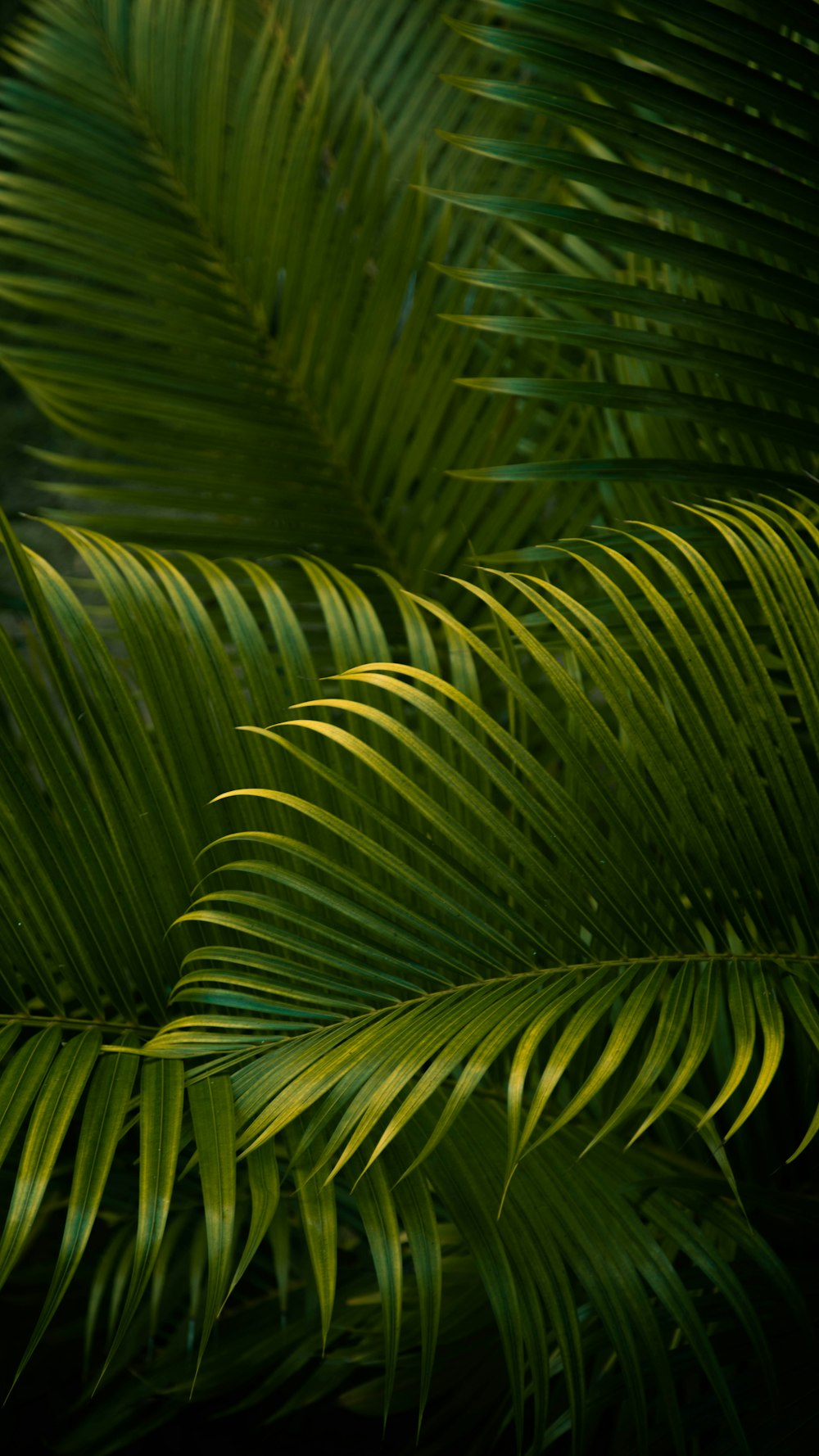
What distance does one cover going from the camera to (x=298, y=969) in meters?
0.53

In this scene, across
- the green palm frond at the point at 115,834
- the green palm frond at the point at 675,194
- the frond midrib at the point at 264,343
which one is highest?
the green palm frond at the point at 675,194

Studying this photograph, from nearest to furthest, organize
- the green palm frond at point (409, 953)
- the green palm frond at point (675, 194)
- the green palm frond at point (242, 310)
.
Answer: the green palm frond at point (409, 953)
the green palm frond at point (675, 194)
the green palm frond at point (242, 310)

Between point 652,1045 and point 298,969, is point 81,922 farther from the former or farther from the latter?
point 652,1045

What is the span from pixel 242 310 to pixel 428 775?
19.5 inches

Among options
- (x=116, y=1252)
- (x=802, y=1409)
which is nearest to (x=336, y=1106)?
(x=802, y=1409)

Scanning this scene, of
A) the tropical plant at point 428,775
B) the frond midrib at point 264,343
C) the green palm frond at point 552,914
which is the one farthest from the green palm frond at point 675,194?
the frond midrib at point 264,343

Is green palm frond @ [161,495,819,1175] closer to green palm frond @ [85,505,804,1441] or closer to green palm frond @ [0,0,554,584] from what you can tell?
green palm frond @ [85,505,804,1441]

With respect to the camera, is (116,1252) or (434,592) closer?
(116,1252)

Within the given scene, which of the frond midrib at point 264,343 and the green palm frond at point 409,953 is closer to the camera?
the green palm frond at point 409,953

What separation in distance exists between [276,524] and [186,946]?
0.49 metres

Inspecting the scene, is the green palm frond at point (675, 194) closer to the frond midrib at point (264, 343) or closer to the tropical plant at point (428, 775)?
the tropical plant at point (428, 775)

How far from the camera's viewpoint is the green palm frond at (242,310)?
0.95 m

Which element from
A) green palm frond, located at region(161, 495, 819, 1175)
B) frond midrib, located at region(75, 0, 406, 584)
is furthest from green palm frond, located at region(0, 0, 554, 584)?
green palm frond, located at region(161, 495, 819, 1175)

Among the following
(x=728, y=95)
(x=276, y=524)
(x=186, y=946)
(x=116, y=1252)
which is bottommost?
(x=116, y=1252)
